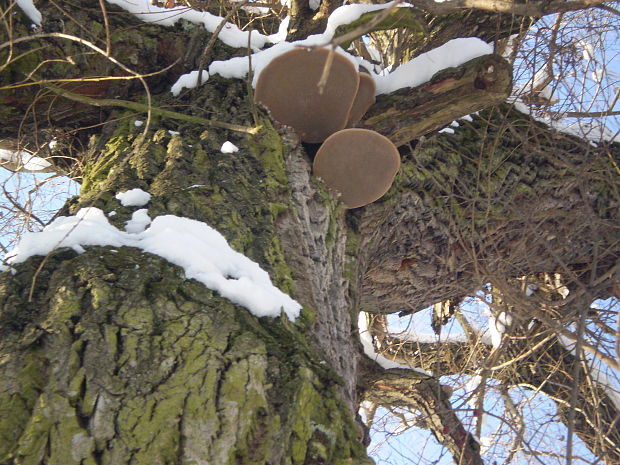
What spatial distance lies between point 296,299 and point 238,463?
68 cm

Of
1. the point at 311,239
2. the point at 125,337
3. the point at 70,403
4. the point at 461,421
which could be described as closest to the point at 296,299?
the point at 311,239

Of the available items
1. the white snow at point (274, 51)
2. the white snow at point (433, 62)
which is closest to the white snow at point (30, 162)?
the white snow at point (274, 51)

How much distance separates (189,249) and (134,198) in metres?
0.36

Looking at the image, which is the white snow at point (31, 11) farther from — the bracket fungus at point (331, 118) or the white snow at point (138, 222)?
the white snow at point (138, 222)

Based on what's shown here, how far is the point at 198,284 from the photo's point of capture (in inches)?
53.4

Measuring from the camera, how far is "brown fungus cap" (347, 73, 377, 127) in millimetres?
2385

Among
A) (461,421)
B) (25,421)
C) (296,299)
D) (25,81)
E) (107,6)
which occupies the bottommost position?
(25,421)

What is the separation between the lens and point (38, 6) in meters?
2.41

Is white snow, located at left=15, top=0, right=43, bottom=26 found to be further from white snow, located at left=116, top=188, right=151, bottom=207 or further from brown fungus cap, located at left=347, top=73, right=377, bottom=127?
brown fungus cap, located at left=347, top=73, right=377, bottom=127

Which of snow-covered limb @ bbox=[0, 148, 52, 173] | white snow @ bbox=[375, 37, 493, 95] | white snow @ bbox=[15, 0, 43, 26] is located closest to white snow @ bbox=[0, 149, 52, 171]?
snow-covered limb @ bbox=[0, 148, 52, 173]

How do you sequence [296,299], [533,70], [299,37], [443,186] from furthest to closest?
[533,70]
[299,37]
[443,186]
[296,299]

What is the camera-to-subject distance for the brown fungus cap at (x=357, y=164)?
211cm

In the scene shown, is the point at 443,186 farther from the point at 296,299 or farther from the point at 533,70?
the point at 296,299

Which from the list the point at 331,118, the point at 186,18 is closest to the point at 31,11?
the point at 186,18
